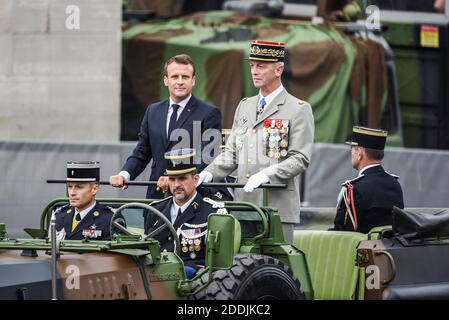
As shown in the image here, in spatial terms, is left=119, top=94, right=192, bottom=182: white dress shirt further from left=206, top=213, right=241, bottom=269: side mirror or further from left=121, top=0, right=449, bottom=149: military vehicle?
left=121, top=0, right=449, bottom=149: military vehicle

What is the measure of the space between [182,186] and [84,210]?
0.70 meters

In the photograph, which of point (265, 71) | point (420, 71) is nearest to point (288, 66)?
A: point (420, 71)

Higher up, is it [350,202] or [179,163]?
[179,163]

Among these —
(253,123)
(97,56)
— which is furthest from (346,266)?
(97,56)

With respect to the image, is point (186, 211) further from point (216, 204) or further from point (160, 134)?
point (160, 134)

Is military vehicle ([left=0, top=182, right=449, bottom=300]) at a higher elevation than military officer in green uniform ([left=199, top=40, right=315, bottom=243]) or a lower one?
lower

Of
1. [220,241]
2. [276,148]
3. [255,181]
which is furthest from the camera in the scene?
[276,148]

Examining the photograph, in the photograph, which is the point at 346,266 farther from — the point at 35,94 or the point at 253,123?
the point at 35,94

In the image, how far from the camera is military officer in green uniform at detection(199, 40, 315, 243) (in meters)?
11.0

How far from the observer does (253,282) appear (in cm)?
997

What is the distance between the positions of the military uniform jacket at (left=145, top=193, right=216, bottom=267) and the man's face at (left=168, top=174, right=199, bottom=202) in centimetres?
7

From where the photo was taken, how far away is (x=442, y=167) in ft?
58.6

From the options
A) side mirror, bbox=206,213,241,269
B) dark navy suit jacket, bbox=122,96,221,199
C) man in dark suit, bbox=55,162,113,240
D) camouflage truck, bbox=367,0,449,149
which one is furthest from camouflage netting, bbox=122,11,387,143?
side mirror, bbox=206,213,241,269
